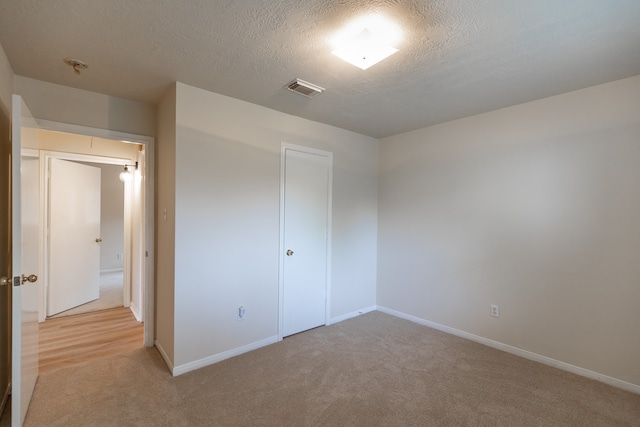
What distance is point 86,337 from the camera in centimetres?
326

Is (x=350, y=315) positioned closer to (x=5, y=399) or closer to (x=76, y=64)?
(x=5, y=399)

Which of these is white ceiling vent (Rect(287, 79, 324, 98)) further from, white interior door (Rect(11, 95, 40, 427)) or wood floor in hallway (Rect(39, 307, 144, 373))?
wood floor in hallway (Rect(39, 307, 144, 373))

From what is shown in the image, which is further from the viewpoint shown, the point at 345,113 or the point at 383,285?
the point at 383,285

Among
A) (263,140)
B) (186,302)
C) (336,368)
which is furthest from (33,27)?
(336,368)

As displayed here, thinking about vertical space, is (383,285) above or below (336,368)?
above

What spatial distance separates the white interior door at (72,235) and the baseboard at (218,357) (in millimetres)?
2727

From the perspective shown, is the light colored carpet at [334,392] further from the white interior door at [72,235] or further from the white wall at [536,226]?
the white interior door at [72,235]

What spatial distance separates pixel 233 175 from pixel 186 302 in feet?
4.08

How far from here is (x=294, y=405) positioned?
2.11 m

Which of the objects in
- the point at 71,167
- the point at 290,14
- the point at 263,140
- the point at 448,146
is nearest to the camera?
the point at 290,14

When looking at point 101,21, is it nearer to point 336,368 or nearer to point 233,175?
point 233,175

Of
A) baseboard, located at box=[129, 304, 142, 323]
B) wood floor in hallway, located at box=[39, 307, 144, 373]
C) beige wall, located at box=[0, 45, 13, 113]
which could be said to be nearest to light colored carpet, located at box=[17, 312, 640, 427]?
wood floor in hallway, located at box=[39, 307, 144, 373]

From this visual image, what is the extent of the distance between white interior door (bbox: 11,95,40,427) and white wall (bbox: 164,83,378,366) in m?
0.91

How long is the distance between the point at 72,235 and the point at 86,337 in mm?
1661
